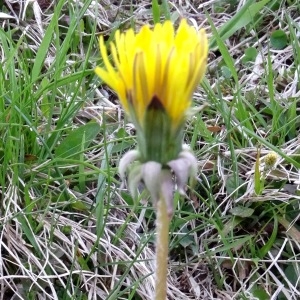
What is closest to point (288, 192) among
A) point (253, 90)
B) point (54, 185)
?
point (253, 90)

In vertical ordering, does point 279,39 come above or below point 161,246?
below

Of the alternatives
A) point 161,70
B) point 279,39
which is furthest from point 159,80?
point 279,39

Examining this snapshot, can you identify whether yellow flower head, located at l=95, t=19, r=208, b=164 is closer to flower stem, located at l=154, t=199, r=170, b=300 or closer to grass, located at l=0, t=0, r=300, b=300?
flower stem, located at l=154, t=199, r=170, b=300

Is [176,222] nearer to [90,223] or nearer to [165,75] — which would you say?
[90,223]

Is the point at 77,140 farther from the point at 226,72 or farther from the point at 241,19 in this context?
the point at 241,19

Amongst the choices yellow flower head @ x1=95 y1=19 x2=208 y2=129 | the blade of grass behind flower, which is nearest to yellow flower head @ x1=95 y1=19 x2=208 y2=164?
yellow flower head @ x1=95 y1=19 x2=208 y2=129

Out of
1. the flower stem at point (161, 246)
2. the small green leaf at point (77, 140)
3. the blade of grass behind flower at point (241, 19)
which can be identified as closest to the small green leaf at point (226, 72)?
the blade of grass behind flower at point (241, 19)

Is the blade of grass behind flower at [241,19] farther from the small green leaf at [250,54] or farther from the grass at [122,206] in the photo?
the grass at [122,206]
